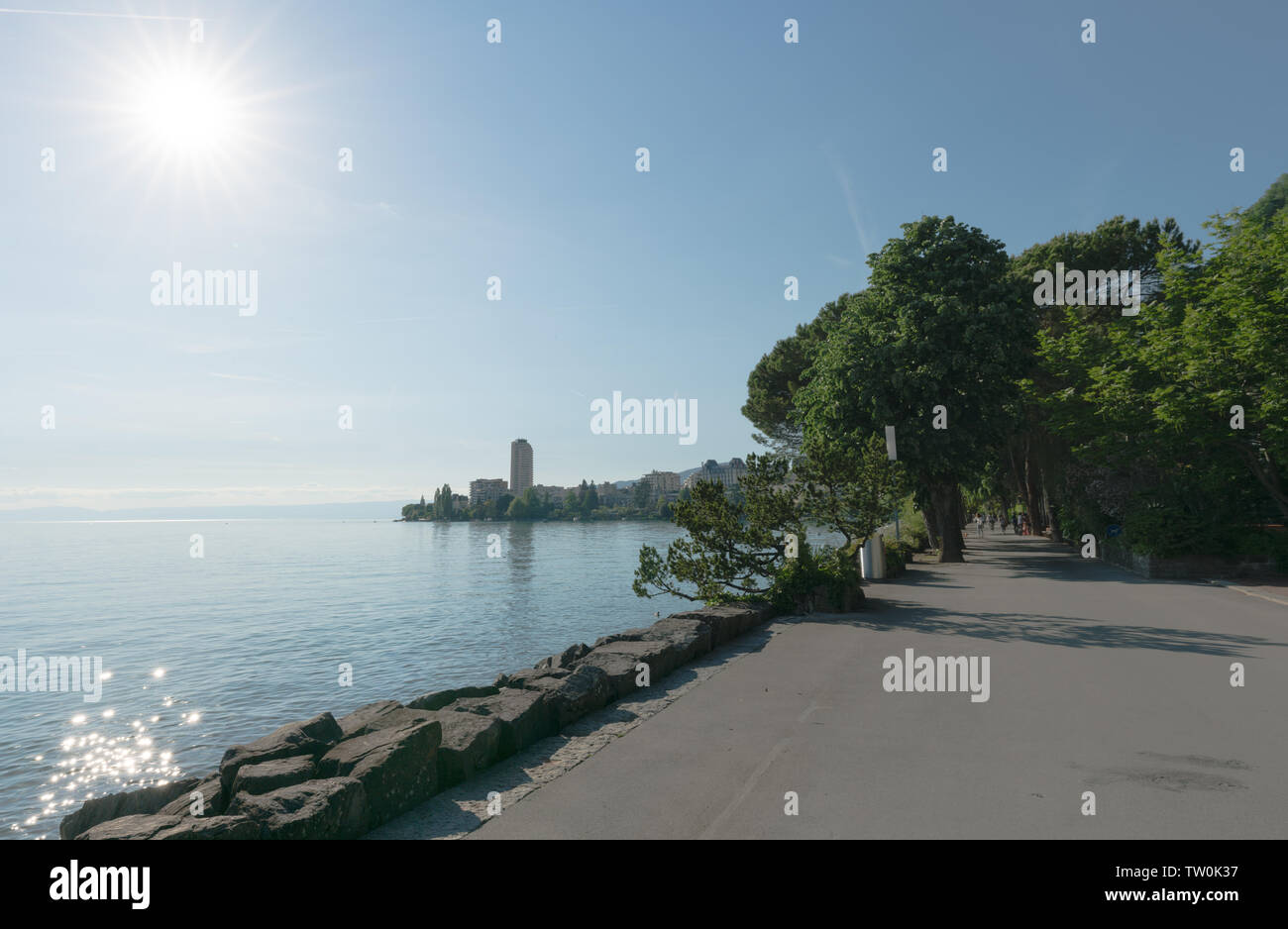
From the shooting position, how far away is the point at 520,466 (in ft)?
616

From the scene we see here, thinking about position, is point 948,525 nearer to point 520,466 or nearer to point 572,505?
point 572,505

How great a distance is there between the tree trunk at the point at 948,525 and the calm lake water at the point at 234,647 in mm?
11931

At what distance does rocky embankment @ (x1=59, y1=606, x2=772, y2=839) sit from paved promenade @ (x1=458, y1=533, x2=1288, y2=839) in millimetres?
763

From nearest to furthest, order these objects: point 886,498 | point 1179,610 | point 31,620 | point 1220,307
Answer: point 1179,610
point 886,498
point 1220,307
point 31,620

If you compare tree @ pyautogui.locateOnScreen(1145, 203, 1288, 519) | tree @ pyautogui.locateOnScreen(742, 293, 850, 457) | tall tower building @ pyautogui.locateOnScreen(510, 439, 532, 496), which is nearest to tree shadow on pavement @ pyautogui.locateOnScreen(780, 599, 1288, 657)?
tree @ pyautogui.locateOnScreen(1145, 203, 1288, 519)

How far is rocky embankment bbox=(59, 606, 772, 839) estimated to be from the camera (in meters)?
4.72

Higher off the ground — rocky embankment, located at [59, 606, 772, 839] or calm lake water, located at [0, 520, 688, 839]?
rocky embankment, located at [59, 606, 772, 839]

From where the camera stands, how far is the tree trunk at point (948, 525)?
30375 millimetres

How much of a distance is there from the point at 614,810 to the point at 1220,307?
2516 cm

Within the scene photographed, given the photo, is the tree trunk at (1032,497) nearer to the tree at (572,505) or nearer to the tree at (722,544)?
the tree at (722,544)

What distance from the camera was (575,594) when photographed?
34.3 meters

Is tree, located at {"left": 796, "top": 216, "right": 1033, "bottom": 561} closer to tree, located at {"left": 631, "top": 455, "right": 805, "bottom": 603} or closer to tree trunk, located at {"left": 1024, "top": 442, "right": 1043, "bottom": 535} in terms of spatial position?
Answer: tree, located at {"left": 631, "top": 455, "right": 805, "bottom": 603}
